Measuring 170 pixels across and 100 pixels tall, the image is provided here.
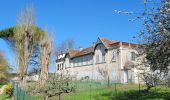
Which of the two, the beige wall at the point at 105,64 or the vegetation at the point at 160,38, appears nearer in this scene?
the vegetation at the point at 160,38

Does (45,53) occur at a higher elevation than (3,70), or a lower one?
higher

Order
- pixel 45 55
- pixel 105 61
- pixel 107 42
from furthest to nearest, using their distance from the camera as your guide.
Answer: pixel 107 42, pixel 105 61, pixel 45 55

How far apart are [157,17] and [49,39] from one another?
120ft

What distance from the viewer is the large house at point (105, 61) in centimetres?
6080

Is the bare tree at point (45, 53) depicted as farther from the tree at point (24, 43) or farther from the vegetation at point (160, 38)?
the vegetation at point (160, 38)

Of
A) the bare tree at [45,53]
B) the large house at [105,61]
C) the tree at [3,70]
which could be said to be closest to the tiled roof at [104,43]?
the large house at [105,61]

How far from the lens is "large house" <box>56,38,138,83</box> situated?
199ft

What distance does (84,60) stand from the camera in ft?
249

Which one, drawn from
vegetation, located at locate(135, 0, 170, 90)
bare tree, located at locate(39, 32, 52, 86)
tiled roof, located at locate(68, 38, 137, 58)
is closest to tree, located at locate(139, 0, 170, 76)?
vegetation, located at locate(135, 0, 170, 90)

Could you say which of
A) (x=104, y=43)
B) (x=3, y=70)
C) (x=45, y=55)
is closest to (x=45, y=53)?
(x=45, y=55)

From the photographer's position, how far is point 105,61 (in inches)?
2643

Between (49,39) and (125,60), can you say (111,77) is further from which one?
(49,39)

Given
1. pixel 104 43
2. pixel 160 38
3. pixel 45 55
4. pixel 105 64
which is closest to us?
pixel 160 38

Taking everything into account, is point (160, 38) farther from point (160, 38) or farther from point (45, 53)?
point (45, 53)
